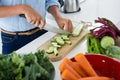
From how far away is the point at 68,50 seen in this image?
1071mm

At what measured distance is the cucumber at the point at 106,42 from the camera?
0.90 m

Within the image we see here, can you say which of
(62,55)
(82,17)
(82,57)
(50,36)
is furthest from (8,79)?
(82,17)

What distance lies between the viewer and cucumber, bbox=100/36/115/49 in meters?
0.90

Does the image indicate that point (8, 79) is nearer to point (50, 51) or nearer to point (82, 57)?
point (82, 57)

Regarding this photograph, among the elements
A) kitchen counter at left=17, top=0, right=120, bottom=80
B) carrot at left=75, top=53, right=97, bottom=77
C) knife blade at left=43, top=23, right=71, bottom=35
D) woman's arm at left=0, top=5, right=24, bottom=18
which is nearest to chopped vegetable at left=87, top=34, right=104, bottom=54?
carrot at left=75, top=53, right=97, bottom=77

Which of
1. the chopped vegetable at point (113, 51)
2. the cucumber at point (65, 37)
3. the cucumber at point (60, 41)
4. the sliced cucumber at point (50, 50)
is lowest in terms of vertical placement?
the sliced cucumber at point (50, 50)

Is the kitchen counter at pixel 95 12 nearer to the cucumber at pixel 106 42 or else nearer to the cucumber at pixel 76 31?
the cucumber at pixel 76 31

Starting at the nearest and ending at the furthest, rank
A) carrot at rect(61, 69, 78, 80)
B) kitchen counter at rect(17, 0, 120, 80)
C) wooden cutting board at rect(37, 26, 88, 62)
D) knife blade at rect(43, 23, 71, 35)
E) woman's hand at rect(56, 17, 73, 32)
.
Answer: carrot at rect(61, 69, 78, 80)
wooden cutting board at rect(37, 26, 88, 62)
knife blade at rect(43, 23, 71, 35)
woman's hand at rect(56, 17, 73, 32)
kitchen counter at rect(17, 0, 120, 80)

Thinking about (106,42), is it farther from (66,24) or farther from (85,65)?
(66,24)

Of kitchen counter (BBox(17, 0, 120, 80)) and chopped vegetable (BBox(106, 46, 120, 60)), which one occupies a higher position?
kitchen counter (BBox(17, 0, 120, 80))

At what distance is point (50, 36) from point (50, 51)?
185mm

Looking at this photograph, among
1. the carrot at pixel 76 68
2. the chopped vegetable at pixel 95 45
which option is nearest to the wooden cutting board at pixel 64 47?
the chopped vegetable at pixel 95 45

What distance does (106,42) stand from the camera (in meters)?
0.90

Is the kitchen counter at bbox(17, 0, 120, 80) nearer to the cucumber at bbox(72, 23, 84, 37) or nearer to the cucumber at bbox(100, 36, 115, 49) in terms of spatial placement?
the cucumber at bbox(72, 23, 84, 37)
